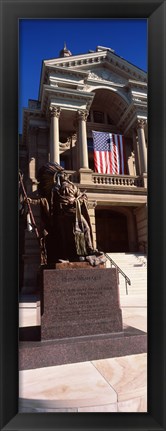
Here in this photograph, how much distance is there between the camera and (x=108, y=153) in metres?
18.3

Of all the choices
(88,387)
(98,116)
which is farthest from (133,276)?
(98,116)

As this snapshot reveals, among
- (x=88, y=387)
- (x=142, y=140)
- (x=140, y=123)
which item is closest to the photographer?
(x=88, y=387)

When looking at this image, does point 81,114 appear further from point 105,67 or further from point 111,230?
point 111,230

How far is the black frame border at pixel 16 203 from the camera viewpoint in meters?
2.02

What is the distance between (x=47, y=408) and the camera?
97.8 inches

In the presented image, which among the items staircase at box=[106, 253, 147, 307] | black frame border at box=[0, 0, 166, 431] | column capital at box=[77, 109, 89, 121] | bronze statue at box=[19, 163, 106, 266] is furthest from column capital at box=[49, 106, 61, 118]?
black frame border at box=[0, 0, 166, 431]

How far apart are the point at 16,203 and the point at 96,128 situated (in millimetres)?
22914

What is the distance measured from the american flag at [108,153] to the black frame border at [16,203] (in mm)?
15991

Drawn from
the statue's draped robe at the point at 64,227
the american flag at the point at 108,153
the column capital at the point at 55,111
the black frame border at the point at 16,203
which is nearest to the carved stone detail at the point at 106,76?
the column capital at the point at 55,111

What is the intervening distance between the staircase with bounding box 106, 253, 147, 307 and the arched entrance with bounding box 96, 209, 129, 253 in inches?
180

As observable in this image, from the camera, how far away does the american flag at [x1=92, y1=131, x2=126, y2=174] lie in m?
18.0
